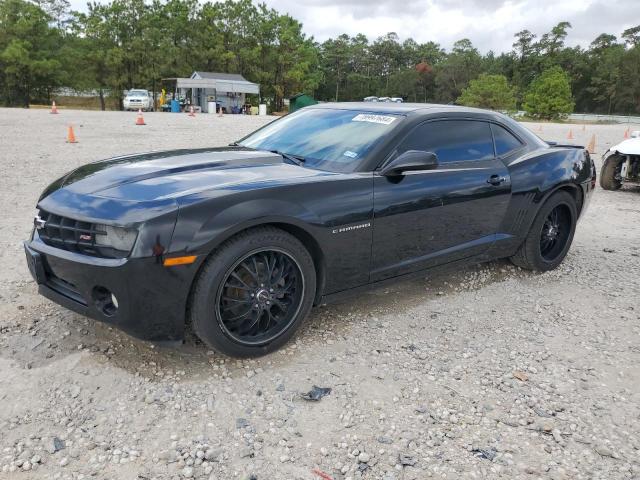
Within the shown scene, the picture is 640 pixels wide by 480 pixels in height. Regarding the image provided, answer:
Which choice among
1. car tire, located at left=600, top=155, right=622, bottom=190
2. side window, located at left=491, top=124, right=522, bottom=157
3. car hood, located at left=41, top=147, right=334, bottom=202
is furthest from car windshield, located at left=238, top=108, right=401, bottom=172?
car tire, located at left=600, top=155, right=622, bottom=190

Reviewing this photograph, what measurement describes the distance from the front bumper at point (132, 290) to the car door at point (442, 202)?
1.36 m

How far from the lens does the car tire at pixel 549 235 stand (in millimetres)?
4660

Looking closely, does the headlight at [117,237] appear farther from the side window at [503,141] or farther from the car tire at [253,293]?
the side window at [503,141]

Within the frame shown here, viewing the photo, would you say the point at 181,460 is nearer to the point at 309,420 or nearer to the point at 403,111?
the point at 309,420

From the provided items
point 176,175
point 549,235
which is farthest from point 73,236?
point 549,235

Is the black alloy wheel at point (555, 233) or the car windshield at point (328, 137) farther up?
the car windshield at point (328, 137)

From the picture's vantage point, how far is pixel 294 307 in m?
3.16

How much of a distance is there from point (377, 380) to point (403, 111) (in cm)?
199

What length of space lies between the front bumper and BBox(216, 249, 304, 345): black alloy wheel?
0.24m

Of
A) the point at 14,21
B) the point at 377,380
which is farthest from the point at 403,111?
the point at 14,21

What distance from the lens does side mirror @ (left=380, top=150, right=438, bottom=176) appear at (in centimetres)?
334

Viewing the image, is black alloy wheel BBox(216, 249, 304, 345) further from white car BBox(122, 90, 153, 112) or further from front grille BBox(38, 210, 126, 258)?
white car BBox(122, 90, 153, 112)

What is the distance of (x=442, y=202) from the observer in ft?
12.4

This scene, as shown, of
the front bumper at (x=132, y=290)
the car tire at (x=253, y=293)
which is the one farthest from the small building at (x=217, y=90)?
the front bumper at (x=132, y=290)
